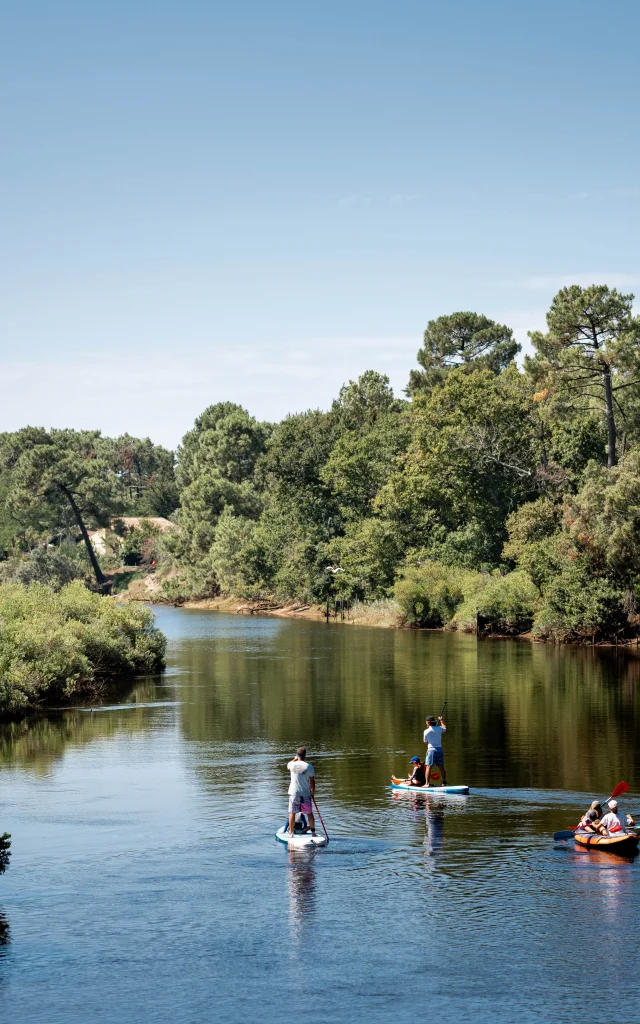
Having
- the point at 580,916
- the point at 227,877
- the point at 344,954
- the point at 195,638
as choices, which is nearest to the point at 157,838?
Answer: the point at 227,877

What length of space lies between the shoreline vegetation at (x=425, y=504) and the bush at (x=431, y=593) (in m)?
0.16

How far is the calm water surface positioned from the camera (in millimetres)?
18375

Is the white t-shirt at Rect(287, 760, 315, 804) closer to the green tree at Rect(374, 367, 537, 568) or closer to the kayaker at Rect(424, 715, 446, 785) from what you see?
the kayaker at Rect(424, 715, 446, 785)

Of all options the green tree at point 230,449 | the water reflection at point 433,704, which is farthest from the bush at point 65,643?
the green tree at point 230,449

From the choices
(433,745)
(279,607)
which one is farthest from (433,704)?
(279,607)

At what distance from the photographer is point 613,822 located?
25.6 m

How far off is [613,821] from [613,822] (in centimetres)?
2

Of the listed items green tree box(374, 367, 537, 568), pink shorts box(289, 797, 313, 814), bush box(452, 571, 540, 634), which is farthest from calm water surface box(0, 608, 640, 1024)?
green tree box(374, 367, 537, 568)

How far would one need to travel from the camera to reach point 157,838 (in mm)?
27750

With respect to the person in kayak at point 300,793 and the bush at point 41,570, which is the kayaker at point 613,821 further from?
the bush at point 41,570

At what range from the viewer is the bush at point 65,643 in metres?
47.7

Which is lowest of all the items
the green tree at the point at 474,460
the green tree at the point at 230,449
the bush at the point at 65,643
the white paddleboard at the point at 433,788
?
the white paddleboard at the point at 433,788

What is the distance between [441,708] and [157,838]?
21.3 meters

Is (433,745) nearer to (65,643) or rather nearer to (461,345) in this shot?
(65,643)
